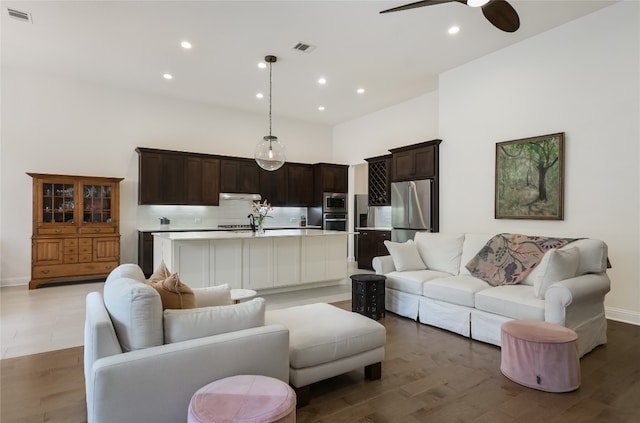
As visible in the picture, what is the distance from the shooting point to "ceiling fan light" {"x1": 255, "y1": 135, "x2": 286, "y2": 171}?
15.8 feet

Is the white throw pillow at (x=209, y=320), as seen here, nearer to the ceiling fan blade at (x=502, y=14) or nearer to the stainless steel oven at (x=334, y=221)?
the ceiling fan blade at (x=502, y=14)

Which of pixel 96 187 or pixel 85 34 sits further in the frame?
pixel 96 187

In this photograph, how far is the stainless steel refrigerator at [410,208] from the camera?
19.3 ft

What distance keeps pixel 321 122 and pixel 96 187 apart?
5.37m

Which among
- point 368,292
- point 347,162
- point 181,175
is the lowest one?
point 368,292

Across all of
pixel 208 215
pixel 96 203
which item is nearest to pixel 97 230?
pixel 96 203

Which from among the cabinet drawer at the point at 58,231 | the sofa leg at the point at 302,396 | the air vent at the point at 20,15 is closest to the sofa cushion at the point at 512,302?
the sofa leg at the point at 302,396

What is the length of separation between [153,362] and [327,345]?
1104 millimetres

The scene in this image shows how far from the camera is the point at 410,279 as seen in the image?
13.1ft

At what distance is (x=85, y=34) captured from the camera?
4453mm

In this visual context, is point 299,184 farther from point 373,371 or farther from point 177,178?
point 373,371

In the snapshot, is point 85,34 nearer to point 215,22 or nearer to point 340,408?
point 215,22

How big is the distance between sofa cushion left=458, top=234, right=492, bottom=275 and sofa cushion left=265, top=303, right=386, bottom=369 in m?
2.05

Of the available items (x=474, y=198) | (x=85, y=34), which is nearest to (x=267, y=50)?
(x=85, y=34)
